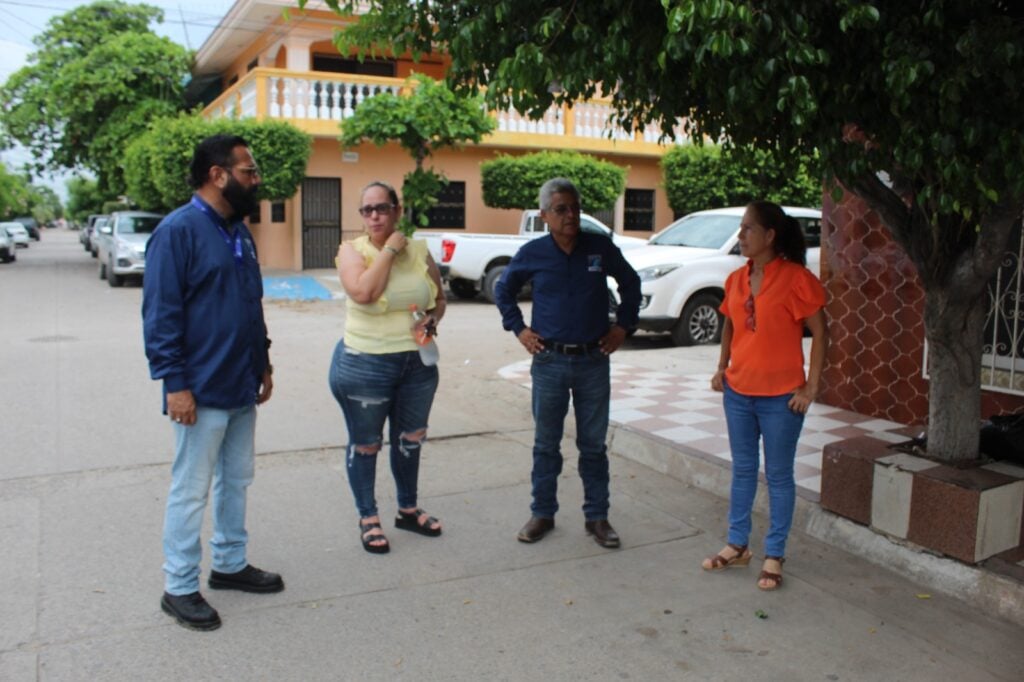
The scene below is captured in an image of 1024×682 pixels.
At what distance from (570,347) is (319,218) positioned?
1956 centimetres

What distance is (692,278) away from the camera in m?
11.2

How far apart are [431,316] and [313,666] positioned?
186 centimetres

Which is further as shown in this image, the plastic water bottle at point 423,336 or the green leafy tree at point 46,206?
the green leafy tree at point 46,206

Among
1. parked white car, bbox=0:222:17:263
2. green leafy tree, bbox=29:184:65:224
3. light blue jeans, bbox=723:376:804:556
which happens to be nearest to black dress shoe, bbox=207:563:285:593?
light blue jeans, bbox=723:376:804:556

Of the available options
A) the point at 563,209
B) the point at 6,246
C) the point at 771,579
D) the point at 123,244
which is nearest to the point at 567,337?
the point at 563,209

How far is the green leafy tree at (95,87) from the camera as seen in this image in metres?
25.9

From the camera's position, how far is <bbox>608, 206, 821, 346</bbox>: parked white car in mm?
11133

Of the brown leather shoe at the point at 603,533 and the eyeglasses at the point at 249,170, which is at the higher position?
the eyeglasses at the point at 249,170

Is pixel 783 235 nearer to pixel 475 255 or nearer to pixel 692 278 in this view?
pixel 692 278

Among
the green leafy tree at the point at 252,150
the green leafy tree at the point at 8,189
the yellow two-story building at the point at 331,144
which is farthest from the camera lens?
the green leafy tree at the point at 8,189

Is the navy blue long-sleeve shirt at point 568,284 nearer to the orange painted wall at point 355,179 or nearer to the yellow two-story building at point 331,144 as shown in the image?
the yellow two-story building at point 331,144

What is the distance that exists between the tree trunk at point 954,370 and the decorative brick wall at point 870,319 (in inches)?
91.5

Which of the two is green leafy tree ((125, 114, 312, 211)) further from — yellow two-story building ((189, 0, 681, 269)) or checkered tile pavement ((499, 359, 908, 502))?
checkered tile pavement ((499, 359, 908, 502))

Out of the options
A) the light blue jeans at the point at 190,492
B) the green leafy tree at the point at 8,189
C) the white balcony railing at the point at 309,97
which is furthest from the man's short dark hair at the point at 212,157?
the green leafy tree at the point at 8,189
